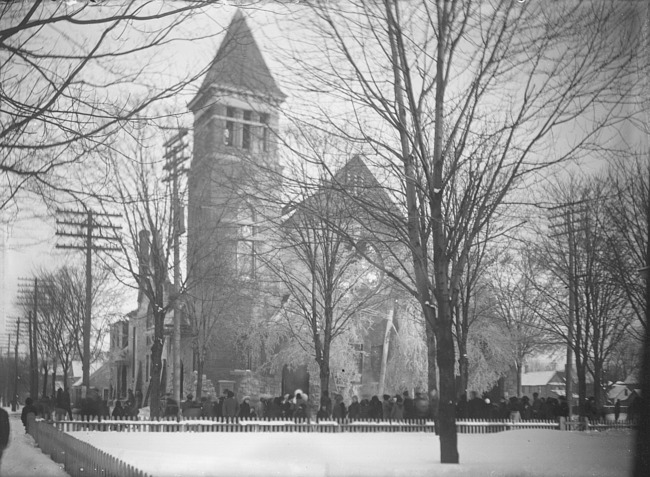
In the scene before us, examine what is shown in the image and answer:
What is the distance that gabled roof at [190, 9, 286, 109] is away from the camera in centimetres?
882

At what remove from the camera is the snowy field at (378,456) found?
31.7 ft

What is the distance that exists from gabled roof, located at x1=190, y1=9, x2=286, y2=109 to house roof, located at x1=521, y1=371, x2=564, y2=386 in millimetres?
54345

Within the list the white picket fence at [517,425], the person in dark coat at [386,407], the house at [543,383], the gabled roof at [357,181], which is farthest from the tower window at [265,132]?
the house at [543,383]

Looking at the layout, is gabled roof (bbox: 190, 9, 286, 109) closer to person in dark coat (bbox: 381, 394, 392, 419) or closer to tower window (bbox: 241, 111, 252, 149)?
tower window (bbox: 241, 111, 252, 149)

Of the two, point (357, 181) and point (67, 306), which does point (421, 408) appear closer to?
point (357, 181)

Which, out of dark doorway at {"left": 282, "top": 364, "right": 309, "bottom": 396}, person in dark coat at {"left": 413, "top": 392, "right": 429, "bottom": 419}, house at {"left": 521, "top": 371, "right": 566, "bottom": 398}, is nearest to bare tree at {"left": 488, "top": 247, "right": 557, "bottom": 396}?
person in dark coat at {"left": 413, "top": 392, "right": 429, "bottom": 419}

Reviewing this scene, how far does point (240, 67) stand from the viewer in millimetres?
10375

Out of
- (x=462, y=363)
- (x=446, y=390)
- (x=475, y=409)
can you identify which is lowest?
(x=475, y=409)

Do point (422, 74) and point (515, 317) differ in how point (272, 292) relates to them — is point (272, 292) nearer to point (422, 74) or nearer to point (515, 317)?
point (422, 74)

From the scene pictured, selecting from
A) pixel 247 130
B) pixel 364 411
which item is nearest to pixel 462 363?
pixel 364 411

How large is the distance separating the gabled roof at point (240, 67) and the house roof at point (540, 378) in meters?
54.3

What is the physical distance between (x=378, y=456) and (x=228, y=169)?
7026 millimetres

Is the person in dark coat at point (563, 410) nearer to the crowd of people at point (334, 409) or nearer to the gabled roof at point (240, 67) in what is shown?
the crowd of people at point (334, 409)

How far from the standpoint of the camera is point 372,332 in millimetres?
28984
